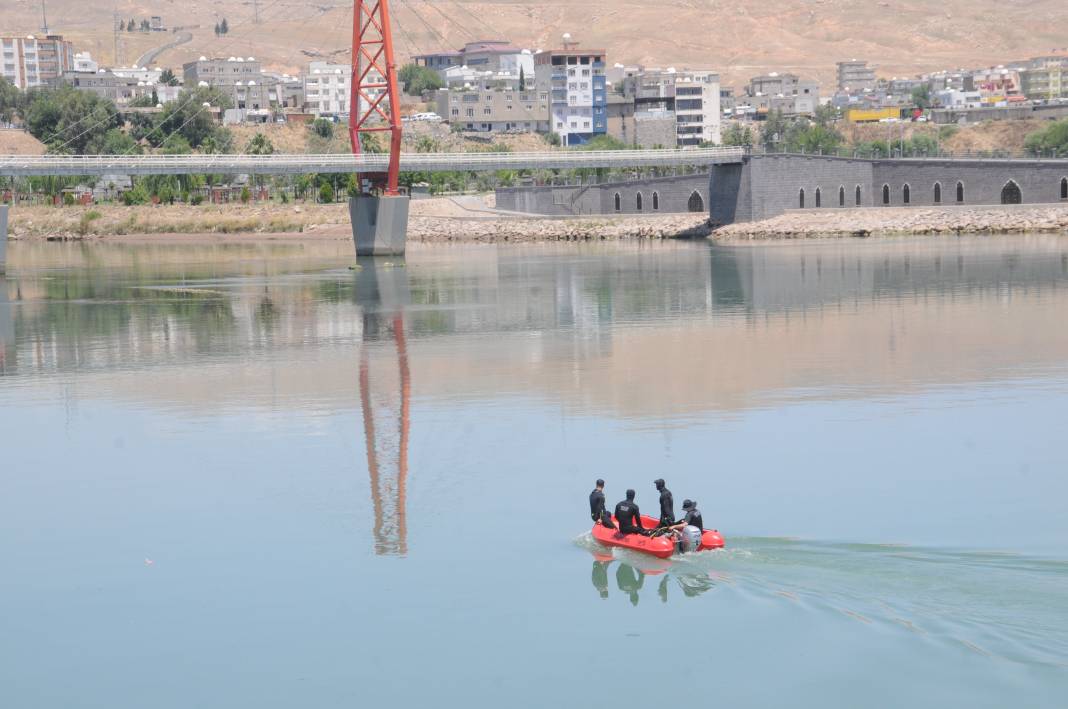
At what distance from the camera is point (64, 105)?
124m

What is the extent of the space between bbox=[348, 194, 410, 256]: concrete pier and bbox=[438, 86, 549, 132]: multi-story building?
239ft

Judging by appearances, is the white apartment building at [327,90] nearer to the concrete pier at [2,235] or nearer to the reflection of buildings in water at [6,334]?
the concrete pier at [2,235]

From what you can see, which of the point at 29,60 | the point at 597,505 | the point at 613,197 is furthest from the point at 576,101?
the point at 597,505

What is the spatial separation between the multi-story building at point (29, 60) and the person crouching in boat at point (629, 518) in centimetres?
18149

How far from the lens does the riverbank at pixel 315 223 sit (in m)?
82.4

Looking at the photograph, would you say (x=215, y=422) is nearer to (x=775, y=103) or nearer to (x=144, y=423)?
(x=144, y=423)

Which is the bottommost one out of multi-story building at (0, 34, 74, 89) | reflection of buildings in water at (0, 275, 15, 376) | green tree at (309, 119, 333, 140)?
reflection of buildings in water at (0, 275, 15, 376)

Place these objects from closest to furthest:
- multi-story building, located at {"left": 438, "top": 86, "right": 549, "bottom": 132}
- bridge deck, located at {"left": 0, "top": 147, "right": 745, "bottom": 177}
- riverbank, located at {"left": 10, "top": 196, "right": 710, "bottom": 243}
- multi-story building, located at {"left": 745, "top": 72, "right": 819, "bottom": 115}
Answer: bridge deck, located at {"left": 0, "top": 147, "right": 745, "bottom": 177} → riverbank, located at {"left": 10, "top": 196, "right": 710, "bottom": 243} → multi-story building, located at {"left": 438, "top": 86, "right": 549, "bottom": 132} → multi-story building, located at {"left": 745, "top": 72, "right": 819, "bottom": 115}

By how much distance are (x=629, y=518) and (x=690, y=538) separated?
921mm

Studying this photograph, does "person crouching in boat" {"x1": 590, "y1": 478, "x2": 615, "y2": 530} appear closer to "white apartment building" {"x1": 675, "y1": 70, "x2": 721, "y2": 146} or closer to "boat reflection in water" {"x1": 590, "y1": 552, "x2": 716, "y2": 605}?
"boat reflection in water" {"x1": 590, "y1": 552, "x2": 716, "y2": 605}

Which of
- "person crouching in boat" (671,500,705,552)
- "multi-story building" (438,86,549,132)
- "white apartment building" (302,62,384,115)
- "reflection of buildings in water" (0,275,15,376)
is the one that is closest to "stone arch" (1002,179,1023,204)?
"reflection of buildings in water" (0,275,15,376)

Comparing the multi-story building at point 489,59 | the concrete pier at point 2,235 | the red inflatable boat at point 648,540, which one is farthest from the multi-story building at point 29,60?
the red inflatable boat at point 648,540

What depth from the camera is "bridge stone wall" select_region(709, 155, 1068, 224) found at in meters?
75.5

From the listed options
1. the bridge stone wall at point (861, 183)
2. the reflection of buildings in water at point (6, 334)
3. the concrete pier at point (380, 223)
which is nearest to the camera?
the reflection of buildings in water at point (6, 334)
